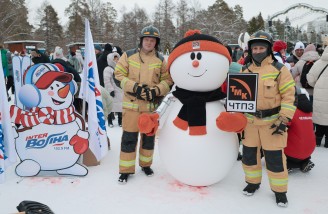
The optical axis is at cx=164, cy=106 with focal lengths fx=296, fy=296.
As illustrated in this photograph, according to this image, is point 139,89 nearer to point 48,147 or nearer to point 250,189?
point 48,147

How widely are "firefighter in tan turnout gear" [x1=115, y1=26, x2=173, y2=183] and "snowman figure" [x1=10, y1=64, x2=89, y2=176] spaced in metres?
0.62

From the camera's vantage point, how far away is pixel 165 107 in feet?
11.6

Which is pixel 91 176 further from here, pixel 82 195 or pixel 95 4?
pixel 95 4

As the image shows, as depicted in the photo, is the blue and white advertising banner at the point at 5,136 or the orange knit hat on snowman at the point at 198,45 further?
the blue and white advertising banner at the point at 5,136

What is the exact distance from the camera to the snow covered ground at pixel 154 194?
3.12 metres

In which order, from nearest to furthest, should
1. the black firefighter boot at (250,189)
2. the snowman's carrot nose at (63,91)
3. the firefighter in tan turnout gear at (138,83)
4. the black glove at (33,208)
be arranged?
1. the black glove at (33,208)
2. the black firefighter boot at (250,189)
3. the firefighter in tan turnout gear at (138,83)
4. the snowman's carrot nose at (63,91)

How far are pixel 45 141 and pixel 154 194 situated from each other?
1.63 metres

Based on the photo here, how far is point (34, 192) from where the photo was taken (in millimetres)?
3508

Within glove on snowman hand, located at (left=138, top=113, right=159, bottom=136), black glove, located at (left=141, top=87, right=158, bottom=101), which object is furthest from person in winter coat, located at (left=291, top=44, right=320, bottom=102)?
glove on snowman hand, located at (left=138, top=113, right=159, bottom=136)

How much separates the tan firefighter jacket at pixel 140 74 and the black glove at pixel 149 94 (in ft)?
0.35

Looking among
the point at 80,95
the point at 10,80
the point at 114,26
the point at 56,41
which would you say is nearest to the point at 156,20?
the point at 114,26

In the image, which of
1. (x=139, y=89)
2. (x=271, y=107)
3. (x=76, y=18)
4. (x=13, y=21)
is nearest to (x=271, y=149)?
(x=271, y=107)

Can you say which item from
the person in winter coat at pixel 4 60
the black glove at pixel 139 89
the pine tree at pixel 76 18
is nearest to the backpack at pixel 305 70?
the black glove at pixel 139 89

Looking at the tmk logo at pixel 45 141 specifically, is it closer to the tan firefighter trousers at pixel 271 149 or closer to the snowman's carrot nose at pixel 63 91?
the snowman's carrot nose at pixel 63 91
